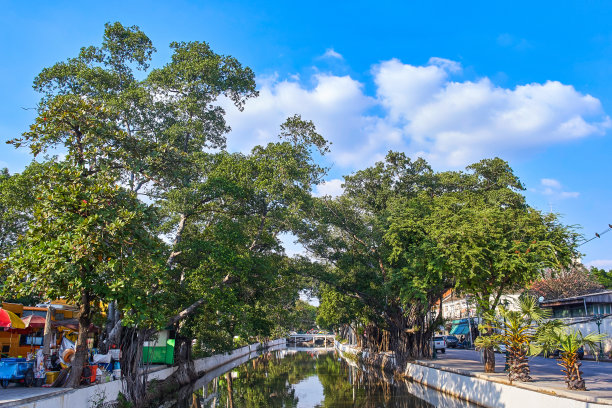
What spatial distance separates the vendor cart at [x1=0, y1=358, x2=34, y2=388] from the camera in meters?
13.3

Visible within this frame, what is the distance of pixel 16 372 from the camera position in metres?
13.4

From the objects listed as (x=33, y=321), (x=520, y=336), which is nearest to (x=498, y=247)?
(x=520, y=336)

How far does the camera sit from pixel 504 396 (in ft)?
46.5

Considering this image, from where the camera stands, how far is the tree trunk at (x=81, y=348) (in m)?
12.9

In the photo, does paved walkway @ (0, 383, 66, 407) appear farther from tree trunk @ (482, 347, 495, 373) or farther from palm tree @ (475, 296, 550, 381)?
tree trunk @ (482, 347, 495, 373)

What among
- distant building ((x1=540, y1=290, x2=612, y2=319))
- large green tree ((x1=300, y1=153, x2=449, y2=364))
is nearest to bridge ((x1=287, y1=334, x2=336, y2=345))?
distant building ((x1=540, y1=290, x2=612, y2=319))

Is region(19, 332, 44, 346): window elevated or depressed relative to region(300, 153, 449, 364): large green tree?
depressed

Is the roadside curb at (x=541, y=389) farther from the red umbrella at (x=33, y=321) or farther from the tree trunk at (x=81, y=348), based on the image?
the red umbrella at (x=33, y=321)

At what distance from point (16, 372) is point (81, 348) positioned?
2226 mm

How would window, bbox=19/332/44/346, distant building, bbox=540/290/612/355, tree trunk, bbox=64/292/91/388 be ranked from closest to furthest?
tree trunk, bbox=64/292/91/388, window, bbox=19/332/44/346, distant building, bbox=540/290/612/355

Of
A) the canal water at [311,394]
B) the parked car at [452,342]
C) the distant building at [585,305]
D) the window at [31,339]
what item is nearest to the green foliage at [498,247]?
the canal water at [311,394]

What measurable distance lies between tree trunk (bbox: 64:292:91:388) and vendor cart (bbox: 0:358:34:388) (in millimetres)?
1860

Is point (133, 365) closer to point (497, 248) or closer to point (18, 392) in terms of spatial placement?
point (18, 392)

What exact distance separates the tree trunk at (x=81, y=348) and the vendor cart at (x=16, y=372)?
6.10ft
